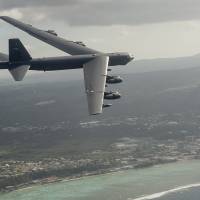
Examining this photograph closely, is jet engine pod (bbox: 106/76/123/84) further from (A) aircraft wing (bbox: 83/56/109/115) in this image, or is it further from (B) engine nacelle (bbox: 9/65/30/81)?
(B) engine nacelle (bbox: 9/65/30/81)

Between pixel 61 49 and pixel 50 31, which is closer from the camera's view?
pixel 61 49

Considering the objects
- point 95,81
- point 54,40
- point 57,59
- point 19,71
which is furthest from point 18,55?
point 95,81

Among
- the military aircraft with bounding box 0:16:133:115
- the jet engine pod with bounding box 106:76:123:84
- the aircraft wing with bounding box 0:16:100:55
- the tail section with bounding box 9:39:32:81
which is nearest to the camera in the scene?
the jet engine pod with bounding box 106:76:123:84

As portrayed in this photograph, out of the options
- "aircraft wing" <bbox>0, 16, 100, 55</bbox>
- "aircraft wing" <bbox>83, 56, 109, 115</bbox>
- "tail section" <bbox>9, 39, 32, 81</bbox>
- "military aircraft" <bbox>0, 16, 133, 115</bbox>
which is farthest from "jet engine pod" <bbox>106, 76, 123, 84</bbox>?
"tail section" <bbox>9, 39, 32, 81</bbox>

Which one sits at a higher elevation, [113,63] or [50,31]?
[50,31]

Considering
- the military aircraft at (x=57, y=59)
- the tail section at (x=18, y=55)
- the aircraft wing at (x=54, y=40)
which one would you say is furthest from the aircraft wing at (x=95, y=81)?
the tail section at (x=18, y=55)

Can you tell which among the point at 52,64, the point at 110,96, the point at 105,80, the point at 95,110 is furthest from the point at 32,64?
the point at 95,110

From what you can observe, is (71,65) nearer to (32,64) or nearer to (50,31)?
(32,64)

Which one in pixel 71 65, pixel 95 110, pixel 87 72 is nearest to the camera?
pixel 95 110
